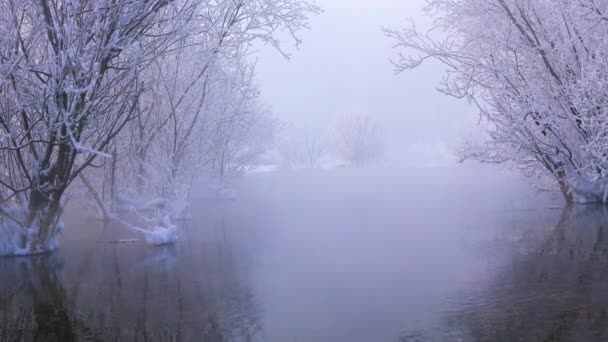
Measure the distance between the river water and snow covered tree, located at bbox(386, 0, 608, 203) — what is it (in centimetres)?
153

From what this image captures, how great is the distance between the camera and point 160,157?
1324 cm

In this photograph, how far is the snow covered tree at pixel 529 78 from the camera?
1331cm

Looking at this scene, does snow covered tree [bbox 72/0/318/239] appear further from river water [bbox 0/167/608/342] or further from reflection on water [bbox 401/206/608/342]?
reflection on water [bbox 401/206/608/342]

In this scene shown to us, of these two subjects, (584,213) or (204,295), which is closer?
(204,295)

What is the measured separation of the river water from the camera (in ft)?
17.7

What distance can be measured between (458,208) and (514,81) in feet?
13.1

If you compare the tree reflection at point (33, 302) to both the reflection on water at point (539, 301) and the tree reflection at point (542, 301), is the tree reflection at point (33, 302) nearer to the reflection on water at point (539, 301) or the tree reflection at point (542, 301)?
the reflection on water at point (539, 301)

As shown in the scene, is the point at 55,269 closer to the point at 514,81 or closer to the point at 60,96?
the point at 60,96

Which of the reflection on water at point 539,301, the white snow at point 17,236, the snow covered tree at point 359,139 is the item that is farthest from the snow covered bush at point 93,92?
the snow covered tree at point 359,139

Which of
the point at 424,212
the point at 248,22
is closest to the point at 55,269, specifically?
the point at 248,22

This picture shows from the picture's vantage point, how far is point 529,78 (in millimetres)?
14195

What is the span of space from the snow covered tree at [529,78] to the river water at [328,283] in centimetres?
153

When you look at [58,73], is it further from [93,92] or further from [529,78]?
[529,78]

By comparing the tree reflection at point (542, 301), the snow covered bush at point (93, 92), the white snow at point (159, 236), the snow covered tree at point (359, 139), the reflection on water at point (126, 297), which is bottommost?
the tree reflection at point (542, 301)
